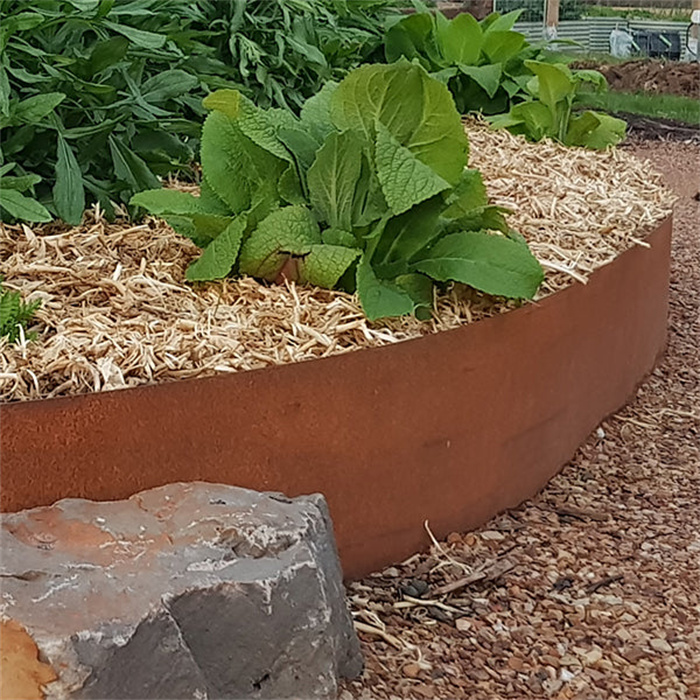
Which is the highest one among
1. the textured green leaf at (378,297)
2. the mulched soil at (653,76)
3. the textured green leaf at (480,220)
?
the textured green leaf at (480,220)

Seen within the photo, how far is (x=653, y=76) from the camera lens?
17.1 feet

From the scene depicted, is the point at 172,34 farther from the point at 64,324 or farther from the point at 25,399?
the point at 25,399

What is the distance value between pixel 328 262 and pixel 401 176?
0.20 m

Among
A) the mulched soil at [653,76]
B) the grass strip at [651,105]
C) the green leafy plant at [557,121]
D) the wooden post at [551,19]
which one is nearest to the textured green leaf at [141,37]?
the green leafy plant at [557,121]

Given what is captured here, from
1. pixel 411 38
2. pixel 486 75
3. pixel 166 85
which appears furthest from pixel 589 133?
pixel 166 85

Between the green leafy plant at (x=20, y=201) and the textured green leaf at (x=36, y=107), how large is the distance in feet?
0.32

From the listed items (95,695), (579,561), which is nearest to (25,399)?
(95,695)

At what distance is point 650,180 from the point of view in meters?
3.38

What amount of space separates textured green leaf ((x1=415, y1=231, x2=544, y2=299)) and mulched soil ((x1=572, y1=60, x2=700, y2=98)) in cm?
268

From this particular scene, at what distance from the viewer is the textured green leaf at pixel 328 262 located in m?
1.95

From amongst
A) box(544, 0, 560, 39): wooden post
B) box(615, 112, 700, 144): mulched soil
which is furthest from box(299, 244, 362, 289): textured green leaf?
box(615, 112, 700, 144): mulched soil

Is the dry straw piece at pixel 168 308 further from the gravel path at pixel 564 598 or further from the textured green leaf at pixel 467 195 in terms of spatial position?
the gravel path at pixel 564 598

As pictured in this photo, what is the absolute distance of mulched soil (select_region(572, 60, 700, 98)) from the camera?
15.3 ft

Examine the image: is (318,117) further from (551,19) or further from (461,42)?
(551,19)
